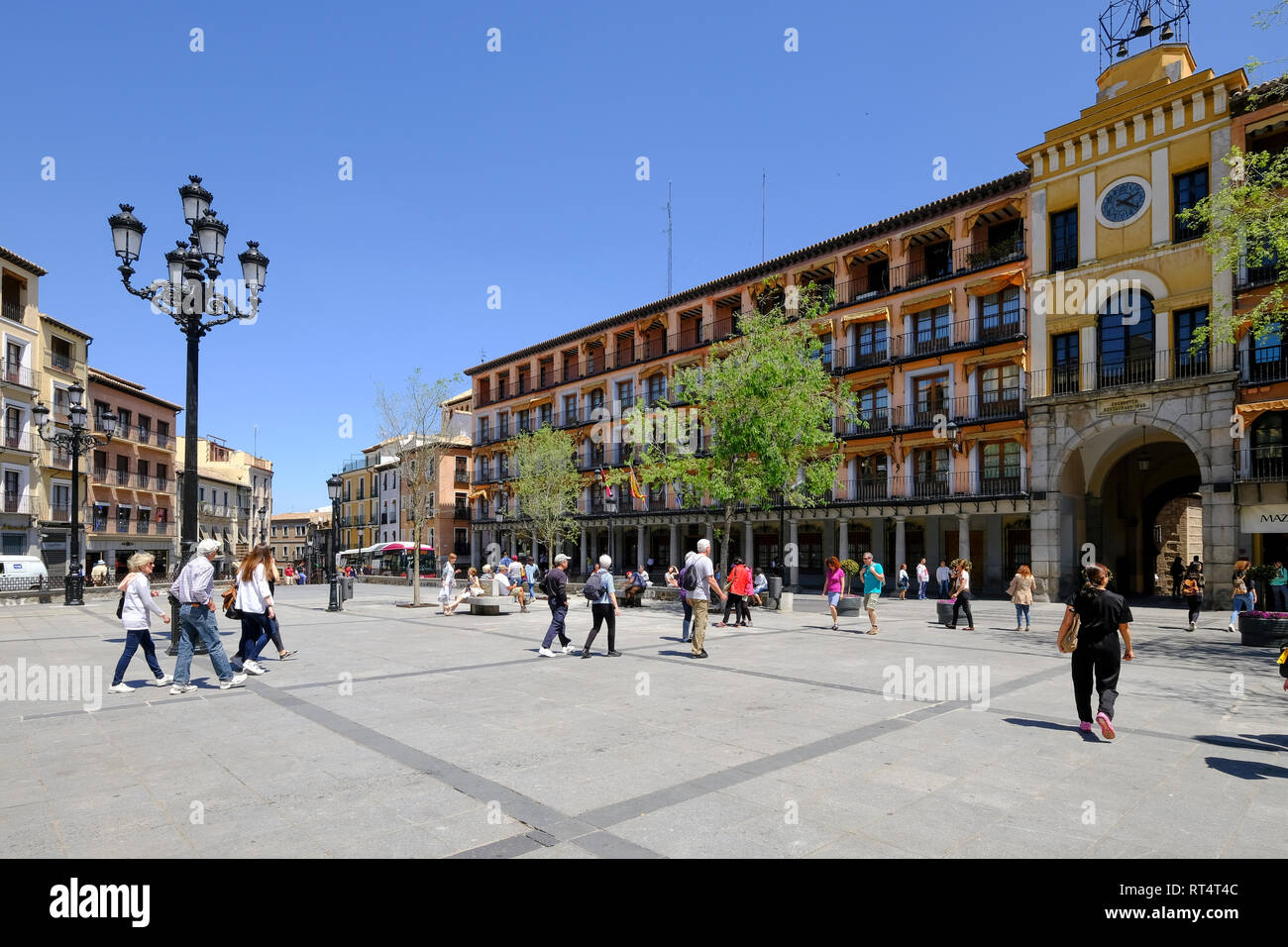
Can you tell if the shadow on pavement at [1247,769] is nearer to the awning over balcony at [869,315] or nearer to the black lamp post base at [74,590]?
the black lamp post base at [74,590]

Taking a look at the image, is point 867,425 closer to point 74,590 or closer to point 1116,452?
point 1116,452

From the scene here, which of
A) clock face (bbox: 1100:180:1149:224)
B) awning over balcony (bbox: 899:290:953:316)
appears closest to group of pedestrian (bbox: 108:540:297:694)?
clock face (bbox: 1100:180:1149:224)

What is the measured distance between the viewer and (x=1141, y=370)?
949 inches

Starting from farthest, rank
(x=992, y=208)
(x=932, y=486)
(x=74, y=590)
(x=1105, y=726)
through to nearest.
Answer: (x=932, y=486), (x=992, y=208), (x=74, y=590), (x=1105, y=726)

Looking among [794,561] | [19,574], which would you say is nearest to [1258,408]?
[794,561]

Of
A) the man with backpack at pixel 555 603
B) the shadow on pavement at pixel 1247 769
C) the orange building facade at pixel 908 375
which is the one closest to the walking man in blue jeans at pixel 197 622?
the man with backpack at pixel 555 603

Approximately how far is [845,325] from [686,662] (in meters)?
26.5

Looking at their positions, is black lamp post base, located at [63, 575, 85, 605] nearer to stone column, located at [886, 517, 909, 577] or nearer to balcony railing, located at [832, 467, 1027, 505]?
balcony railing, located at [832, 467, 1027, 505]

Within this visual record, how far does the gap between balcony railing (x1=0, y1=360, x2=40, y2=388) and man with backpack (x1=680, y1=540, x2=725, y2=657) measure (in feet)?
119

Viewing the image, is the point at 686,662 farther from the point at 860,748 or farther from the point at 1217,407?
the point at 1217,407

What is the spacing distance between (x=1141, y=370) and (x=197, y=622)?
26.7 meters

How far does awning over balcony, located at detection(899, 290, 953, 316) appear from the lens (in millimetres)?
30266

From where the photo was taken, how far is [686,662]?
1091 centimetres
